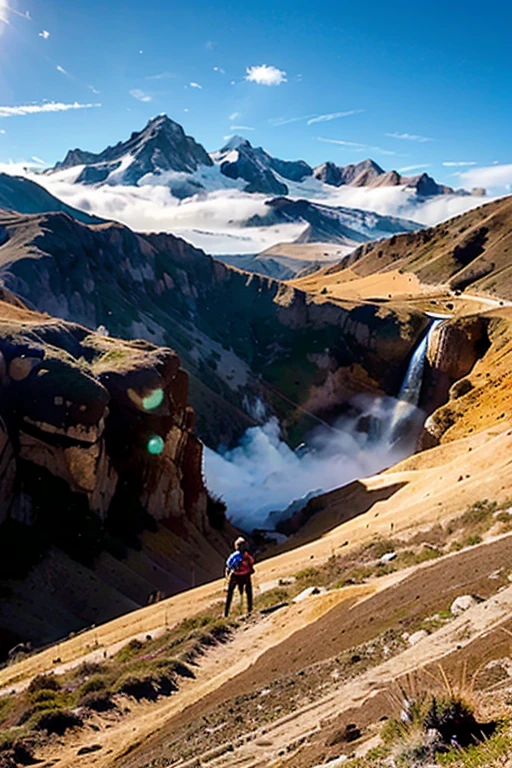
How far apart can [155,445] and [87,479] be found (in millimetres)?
6357

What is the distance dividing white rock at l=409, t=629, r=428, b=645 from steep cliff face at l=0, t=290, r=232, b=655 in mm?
15214

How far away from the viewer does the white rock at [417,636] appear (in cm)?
838

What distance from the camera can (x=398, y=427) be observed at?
6750cm

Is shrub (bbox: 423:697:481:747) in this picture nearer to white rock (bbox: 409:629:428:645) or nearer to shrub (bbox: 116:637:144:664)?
white rock (bbox: 409:629:428:645)

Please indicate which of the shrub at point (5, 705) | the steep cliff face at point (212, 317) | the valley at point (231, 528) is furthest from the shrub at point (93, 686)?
the steep cliff face at point (212, 317)

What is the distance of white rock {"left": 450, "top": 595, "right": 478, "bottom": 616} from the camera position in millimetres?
8852

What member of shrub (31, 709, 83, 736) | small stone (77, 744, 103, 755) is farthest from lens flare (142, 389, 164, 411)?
small stone (77, 744, 103, 755)

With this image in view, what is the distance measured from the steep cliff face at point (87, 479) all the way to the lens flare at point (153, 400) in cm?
6

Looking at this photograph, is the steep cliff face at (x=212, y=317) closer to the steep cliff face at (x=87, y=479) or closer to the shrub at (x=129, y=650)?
the steep cliff face at (x=87, y=479)

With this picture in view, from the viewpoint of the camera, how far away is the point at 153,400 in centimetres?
3278

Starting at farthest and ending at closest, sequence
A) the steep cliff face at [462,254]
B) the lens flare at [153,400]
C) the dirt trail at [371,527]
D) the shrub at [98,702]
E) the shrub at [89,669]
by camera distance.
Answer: the steep cliff face at [462,254] < the lens flare at [153,400] < the dirt trail at [371,527] < the shrub at [89,669] < the shrub at [98,702]

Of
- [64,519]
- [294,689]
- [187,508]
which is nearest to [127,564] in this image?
[64,519]

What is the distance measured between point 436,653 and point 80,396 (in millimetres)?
21711

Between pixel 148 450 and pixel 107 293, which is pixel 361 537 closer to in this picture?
pixel 148 450
